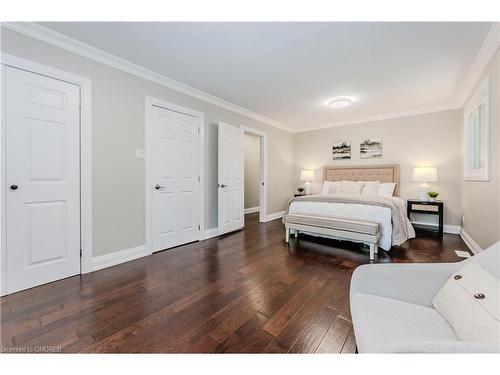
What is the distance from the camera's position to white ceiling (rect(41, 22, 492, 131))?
2.01 meters

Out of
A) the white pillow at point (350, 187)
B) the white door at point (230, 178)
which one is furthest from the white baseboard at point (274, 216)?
the white pillow at point (350, 187)

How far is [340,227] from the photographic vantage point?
2.94 meters

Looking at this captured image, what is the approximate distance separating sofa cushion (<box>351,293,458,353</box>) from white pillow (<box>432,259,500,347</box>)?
0.18 ft

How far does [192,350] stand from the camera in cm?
126

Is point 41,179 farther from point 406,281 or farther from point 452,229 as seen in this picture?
point 452,229

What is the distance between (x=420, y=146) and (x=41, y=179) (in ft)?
19.3

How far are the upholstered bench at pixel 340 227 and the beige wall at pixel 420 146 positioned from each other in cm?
239

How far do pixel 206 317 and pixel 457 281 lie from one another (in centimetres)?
149

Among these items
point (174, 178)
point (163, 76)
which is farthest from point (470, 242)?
point (163, 76)

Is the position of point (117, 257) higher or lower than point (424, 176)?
lower

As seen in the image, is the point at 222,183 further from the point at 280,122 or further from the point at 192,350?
the point at 192,350

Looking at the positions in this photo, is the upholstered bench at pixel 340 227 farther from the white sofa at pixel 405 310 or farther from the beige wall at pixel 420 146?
the beige wall at pixel 420 146

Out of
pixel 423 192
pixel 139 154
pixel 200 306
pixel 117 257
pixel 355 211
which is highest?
pixel 139 154
